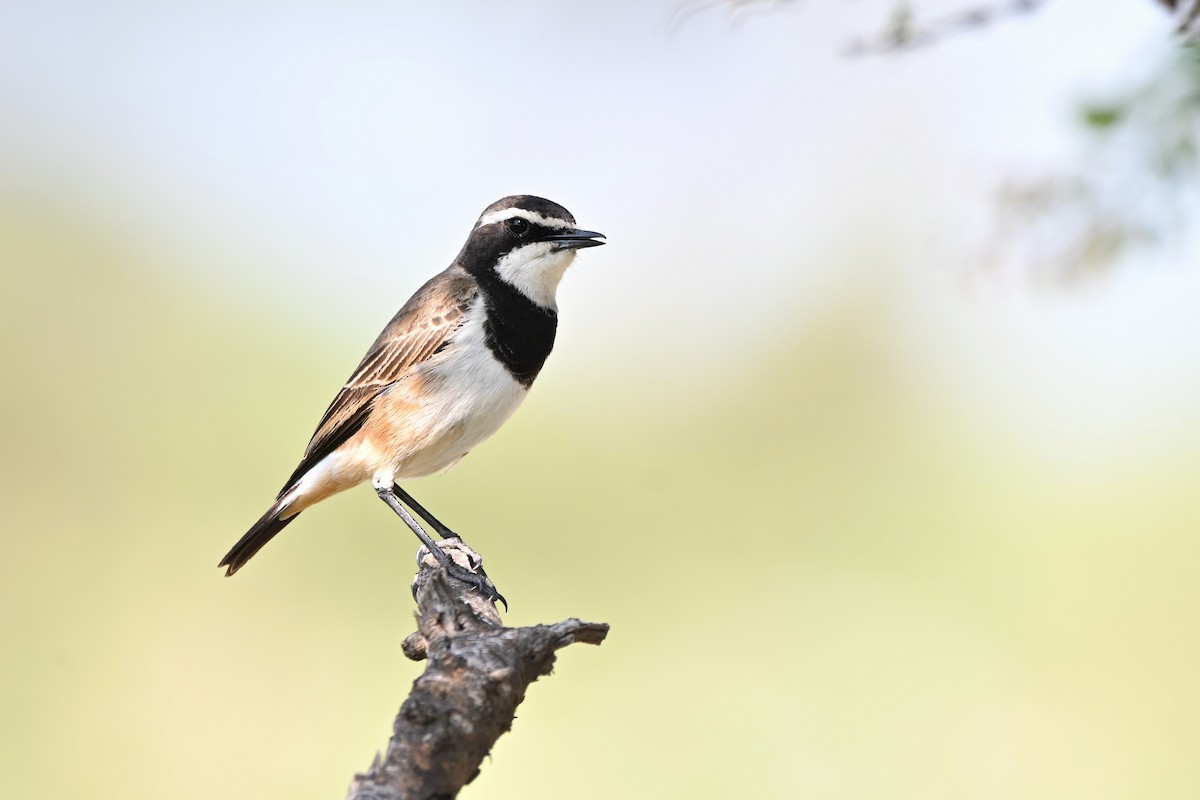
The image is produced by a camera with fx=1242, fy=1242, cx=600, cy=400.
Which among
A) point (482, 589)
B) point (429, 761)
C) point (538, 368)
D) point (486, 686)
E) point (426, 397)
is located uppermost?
point (538, 368)

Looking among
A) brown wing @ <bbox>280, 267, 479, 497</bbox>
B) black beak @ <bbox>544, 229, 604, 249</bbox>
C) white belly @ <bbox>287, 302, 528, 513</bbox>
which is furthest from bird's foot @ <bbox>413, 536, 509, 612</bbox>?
black beak @ <bbox>544, 229, 604, 249</bbox>

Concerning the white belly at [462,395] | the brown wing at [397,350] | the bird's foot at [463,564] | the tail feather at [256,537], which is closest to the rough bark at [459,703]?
the bird's foot at [463,564]

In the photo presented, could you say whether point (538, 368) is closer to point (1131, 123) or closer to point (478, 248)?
point (478, 248)

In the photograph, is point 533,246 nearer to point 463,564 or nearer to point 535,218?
point 535,218

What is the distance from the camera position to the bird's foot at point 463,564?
18.7 ft

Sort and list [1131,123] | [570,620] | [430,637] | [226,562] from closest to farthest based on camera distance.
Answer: [570,620] < [430,637] < [1131,123] < [226,562]

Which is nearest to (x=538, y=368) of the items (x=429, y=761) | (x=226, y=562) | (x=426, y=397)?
(x=426, y=397)

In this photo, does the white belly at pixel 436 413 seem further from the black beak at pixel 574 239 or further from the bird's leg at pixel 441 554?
the black beak at pixel 574 239

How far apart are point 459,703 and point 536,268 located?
3.22m

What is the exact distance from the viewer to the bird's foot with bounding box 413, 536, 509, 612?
5703 millimetres

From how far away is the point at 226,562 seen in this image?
6520 millimetres

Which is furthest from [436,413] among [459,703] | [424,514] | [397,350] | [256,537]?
[459,703]

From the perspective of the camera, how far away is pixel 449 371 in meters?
5.93

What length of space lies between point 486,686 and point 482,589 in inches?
90.4
